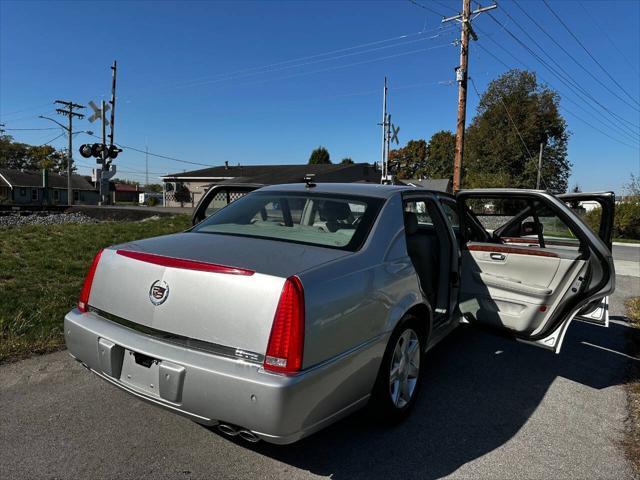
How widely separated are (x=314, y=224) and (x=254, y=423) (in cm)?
162

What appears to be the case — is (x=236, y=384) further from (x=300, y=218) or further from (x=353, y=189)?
(x=353, y=189)

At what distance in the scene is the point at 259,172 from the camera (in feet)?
136

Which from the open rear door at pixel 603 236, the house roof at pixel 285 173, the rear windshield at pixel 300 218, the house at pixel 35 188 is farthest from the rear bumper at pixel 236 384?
the house at pixel 35 188

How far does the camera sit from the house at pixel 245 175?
119 feet

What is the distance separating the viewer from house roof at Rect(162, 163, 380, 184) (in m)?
34.4

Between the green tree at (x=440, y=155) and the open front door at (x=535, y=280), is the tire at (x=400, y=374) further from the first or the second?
the green tree at (x=440, y=155)

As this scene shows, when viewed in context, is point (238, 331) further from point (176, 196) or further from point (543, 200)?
point (176, 196)

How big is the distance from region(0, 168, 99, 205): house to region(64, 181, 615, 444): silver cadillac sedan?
58.1 m

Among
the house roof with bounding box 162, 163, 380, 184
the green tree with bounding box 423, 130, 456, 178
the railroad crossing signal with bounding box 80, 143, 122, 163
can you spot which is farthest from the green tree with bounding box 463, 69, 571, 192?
the railroad crossing signal with bounding box 80, 143, 122, 163

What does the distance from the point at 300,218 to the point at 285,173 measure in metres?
34.7

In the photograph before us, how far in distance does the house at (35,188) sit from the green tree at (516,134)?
50.6 m

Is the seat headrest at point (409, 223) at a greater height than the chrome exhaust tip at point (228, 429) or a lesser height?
greater

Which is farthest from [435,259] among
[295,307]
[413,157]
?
[413,157]

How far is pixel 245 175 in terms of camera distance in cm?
4138
